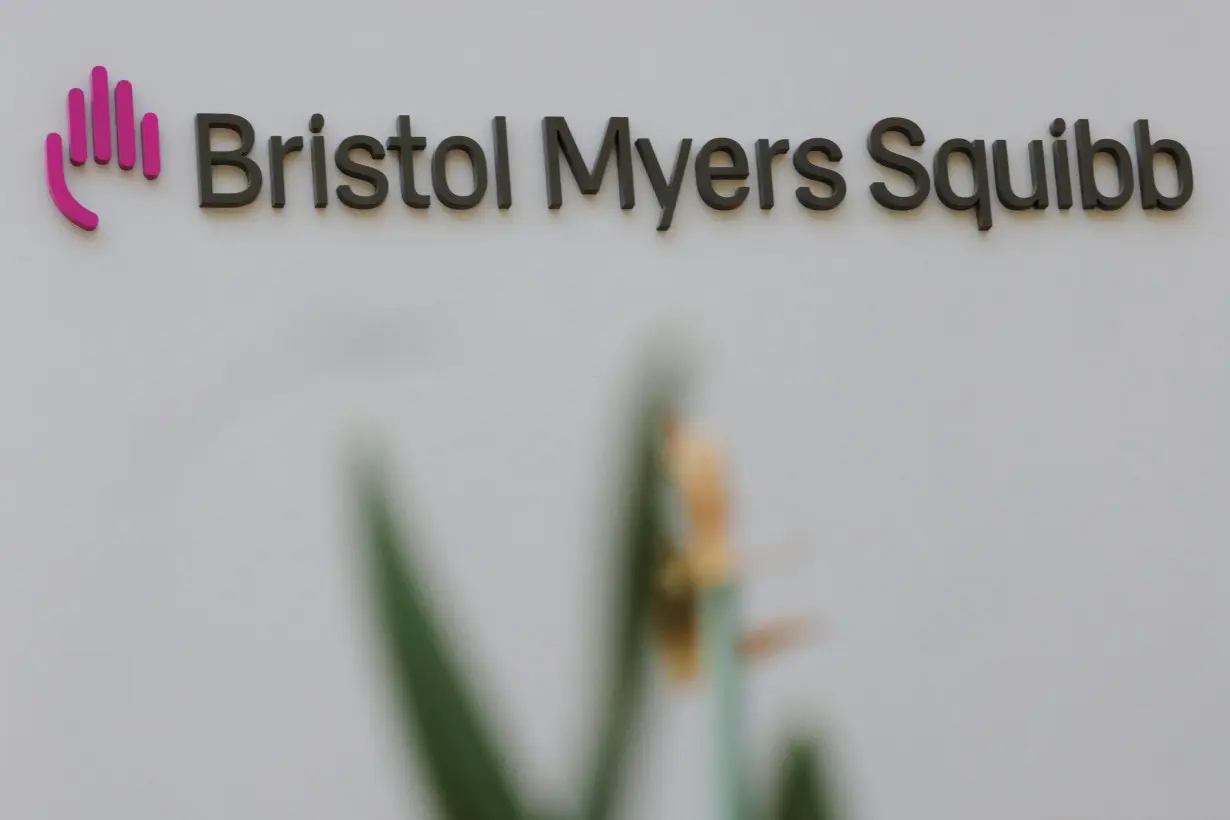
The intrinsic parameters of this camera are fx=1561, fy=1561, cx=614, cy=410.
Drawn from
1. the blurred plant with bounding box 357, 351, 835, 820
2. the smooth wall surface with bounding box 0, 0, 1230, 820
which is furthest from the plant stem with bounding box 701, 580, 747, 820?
the smooth wall surface with bounding box 0, 0, 1230, 820

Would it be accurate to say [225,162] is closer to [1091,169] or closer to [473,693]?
[1091,169]

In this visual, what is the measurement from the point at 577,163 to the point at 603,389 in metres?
0.44

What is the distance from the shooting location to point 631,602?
166 millimetres

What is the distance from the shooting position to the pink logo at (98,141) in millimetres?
2781

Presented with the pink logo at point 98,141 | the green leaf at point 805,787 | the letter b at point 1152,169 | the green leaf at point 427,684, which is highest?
the pink logo at point 98,141

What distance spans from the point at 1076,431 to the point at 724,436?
3.16m

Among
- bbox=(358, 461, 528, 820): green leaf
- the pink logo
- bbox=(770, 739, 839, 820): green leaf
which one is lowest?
bbox=(770, 739, 839, 820): green leaf

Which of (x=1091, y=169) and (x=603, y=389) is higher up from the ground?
(x=1091, y=169)

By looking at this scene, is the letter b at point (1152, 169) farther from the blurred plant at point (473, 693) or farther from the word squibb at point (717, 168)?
the blurred plant at point (473, 693)

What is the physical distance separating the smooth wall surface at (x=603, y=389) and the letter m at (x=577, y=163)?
0.13 feet

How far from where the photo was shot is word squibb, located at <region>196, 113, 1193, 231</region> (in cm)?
289

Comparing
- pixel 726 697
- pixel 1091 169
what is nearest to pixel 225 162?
pixel 1091 169

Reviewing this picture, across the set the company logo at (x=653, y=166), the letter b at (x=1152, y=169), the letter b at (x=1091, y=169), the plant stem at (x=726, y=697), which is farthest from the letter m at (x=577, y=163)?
the plant stem at (x=726, y=697)

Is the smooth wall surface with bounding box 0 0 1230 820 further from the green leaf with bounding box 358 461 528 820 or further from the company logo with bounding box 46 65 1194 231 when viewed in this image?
the green leaf with bounding box 358 461 528 820
